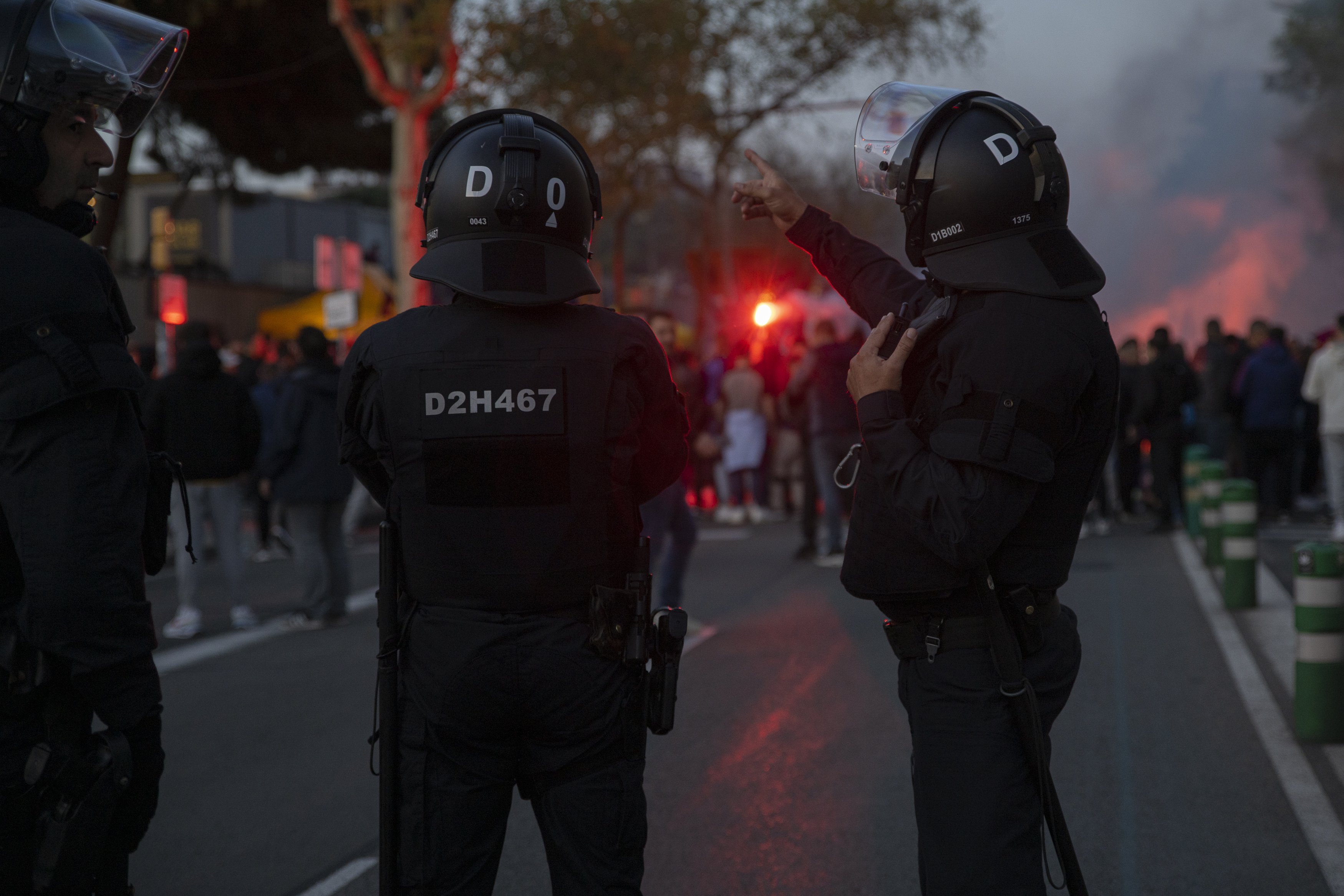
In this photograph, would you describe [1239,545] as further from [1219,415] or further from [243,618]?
[1219,415]

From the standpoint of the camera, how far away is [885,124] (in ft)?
10.3

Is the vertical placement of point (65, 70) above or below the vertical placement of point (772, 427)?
above

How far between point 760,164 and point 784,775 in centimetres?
284

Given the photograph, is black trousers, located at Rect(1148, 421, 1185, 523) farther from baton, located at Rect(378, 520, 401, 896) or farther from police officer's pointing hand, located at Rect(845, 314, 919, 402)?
baton, located at Rect(378, 520, 401, 896)

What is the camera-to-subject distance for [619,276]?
117 feet

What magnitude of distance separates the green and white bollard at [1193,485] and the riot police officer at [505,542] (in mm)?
10585

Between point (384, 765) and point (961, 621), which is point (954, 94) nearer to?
point (961, 621)

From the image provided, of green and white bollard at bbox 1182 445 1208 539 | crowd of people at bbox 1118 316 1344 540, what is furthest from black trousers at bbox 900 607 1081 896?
crowd of people at bbox 1118 316 1344 540

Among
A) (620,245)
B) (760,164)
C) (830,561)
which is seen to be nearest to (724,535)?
(830,561)

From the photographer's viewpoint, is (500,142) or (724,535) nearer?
(500,142)

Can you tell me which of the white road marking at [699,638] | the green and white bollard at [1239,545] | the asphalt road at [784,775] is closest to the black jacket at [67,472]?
the asphalt road at [784,775]

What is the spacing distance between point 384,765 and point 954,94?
181cm

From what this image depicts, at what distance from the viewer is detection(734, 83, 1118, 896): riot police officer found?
2.54 meters

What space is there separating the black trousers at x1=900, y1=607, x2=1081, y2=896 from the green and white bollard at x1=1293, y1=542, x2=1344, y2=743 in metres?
3.50
